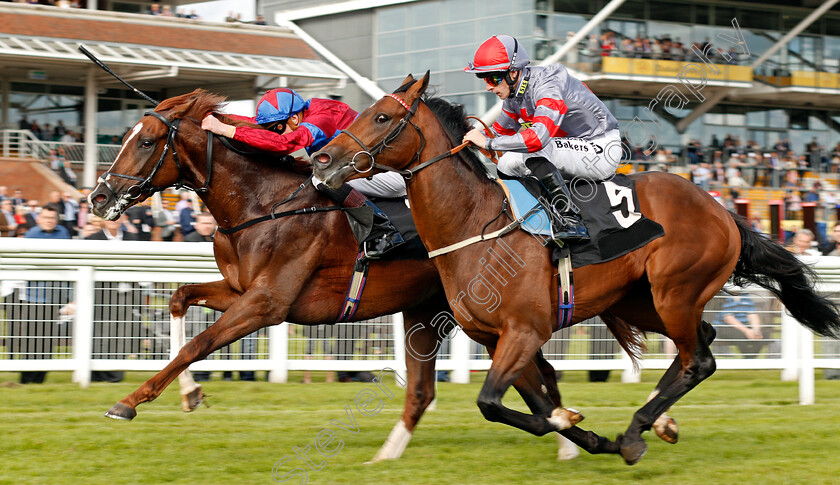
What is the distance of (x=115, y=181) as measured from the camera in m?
4.51

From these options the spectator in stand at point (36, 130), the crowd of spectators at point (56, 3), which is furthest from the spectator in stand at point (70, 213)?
the crowd of spectators at point (56, 3)

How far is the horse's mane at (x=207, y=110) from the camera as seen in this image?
15.6 ft

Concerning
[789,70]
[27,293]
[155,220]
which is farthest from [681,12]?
[27,293]

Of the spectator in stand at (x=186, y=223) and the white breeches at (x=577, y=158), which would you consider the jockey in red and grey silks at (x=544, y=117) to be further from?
the spectator in stand at (x=186, y=223)

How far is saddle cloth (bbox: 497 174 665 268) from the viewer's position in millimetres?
4293

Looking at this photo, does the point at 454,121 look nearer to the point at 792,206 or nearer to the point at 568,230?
the point at 568,230

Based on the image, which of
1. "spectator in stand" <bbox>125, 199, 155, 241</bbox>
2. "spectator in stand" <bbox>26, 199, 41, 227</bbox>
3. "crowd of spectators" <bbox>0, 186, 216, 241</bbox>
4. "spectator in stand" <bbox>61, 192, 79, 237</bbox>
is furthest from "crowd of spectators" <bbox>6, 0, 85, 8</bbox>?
"spectator in stand" <bbox>125, 199, 155, 241</bbox>

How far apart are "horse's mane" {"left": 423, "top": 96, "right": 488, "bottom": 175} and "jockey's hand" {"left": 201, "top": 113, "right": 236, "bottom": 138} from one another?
1060 millimetres

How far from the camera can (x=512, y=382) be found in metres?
4.04

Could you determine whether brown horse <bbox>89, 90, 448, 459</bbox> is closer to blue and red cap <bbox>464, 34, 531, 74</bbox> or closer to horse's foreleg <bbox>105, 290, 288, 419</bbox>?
horse's foreleg <bbox>105, 290, 288, 419</bbox>

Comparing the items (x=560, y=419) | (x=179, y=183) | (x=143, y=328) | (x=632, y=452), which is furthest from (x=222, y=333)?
(x=143, y=328)

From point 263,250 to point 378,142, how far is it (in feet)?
3.18

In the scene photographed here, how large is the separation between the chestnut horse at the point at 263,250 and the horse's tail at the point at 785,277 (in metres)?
1.22

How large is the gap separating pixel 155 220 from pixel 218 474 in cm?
606
